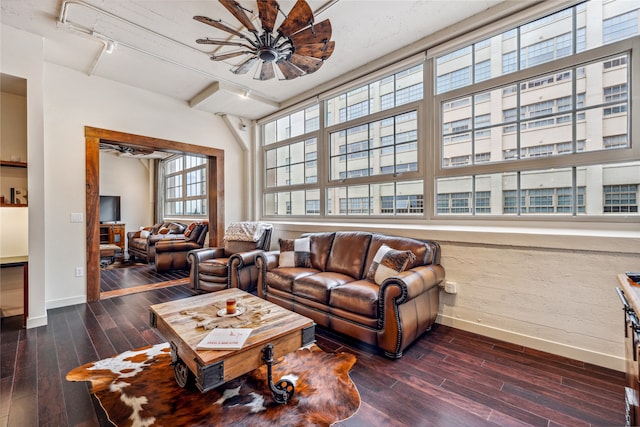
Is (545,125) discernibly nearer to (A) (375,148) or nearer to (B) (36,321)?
(A) (375,148)

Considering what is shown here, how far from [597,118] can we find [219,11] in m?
3.57

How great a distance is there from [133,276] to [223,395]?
433 centimetres

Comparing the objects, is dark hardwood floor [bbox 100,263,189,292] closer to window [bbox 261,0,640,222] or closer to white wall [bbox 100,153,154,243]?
window [bbox 261,0,640,222]

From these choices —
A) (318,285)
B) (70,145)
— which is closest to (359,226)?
(318,285)

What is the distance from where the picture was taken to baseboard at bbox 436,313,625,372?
201 centimetres

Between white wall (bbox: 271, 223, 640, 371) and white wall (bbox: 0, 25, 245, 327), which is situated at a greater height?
white wall (bbox: 0, 25, 245, 327)

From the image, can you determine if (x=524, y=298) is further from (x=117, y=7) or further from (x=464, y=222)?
(x=117, y=7)

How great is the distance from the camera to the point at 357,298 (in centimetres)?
236

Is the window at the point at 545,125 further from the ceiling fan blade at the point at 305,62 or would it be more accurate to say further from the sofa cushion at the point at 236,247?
the sofa cushion at the point at 236,247

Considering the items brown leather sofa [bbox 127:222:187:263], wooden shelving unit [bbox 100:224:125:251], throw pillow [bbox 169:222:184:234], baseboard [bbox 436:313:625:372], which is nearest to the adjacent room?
baseboard [bbox 436:313:625:372]

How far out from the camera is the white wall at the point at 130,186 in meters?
8.34

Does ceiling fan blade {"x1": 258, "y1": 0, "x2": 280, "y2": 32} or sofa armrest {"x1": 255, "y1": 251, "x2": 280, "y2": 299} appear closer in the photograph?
ceiling fan blade {"x1": 258, "y1": 0, "x2": 280, "y2": 32}

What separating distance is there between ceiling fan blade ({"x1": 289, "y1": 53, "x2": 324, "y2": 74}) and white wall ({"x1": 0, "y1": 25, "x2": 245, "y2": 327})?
2.76 m

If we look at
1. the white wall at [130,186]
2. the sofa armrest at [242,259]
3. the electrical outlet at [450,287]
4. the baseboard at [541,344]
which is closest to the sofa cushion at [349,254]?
the electrical outlet at [450,287]
